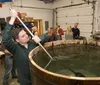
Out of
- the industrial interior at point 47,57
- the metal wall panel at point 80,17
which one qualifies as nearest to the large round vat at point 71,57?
the industrial interior at point 47,57

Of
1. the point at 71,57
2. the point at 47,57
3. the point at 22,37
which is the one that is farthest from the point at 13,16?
the point at 71,57

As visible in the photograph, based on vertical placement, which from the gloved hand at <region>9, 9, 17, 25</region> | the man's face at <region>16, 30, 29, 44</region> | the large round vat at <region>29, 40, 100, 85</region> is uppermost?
the gloved hand at <region>9, 9, 17, 25</region>

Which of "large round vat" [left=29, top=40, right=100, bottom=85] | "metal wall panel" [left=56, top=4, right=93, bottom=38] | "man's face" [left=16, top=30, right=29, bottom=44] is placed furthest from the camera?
"metal wall panel" [left=56, top=4, right=93, bottom=38]

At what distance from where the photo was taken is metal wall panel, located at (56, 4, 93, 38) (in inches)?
293

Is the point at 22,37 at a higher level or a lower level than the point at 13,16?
lower

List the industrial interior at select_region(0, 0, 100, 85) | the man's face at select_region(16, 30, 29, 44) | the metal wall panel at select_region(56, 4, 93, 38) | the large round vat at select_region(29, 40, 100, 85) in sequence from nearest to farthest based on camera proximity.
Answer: the industrial interior at select_region(0, 0, 100, 85), the large round vat at select_region(29, 40, 100, 85), the man's face at select_region(16, 30, 29, 44), the metal wall panel at select_region(56, 4, 93, 38)

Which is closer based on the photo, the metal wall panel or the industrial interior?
the industrial interior

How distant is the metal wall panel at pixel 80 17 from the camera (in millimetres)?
7441

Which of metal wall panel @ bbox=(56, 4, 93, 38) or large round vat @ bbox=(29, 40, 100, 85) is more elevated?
metal wall panel @ bbox=(56, 4, 93, 38)

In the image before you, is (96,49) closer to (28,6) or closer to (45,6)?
(28,6)

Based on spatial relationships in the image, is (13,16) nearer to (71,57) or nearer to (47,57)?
(47,57)

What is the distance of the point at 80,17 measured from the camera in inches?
311

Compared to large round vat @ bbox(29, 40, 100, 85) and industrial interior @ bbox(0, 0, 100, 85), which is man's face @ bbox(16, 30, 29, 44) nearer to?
industrial interior @ bbox(0, 0, 100, 85)

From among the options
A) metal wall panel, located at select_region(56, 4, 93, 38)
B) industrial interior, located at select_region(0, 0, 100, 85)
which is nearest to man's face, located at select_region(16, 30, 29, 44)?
industrial interior, located at select_region(0, 0, 100, 85)
